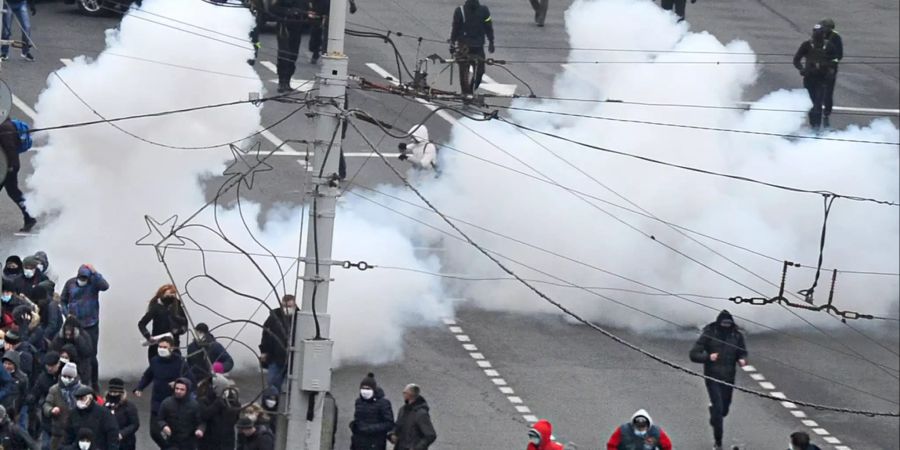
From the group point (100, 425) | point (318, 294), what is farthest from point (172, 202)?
point (318, 294)

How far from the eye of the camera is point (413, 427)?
19391 millimetres

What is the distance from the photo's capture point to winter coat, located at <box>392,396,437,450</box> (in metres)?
19.4

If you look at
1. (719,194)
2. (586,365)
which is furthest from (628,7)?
(586,365)

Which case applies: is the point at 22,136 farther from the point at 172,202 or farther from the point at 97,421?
the point at 97,421

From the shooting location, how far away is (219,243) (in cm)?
2358

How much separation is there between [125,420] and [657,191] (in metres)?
8.90

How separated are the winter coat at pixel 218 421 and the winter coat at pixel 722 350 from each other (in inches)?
189

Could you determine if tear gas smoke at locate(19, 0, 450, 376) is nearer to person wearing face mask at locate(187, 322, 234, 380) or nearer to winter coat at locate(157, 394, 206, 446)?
person wearing face mask at locate(187, 322, 234, 380)

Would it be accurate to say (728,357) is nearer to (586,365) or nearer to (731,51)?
(586,365)

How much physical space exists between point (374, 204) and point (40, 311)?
21.0ft

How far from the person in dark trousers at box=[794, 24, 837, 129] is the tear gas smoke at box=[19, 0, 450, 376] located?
5293 mm

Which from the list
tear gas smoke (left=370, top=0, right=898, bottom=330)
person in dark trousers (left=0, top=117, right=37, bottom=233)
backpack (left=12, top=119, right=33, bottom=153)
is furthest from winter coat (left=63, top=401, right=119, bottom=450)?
tear gas smoke (left=370, top=0, right=898, bottom=330)

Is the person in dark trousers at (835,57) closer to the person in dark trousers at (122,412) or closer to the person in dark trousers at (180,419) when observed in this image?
the person in dark trousers at (180,419)

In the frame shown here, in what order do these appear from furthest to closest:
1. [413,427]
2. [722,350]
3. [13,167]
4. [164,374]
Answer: [13,167]
[722,350]
[164,374]
[413,427]
